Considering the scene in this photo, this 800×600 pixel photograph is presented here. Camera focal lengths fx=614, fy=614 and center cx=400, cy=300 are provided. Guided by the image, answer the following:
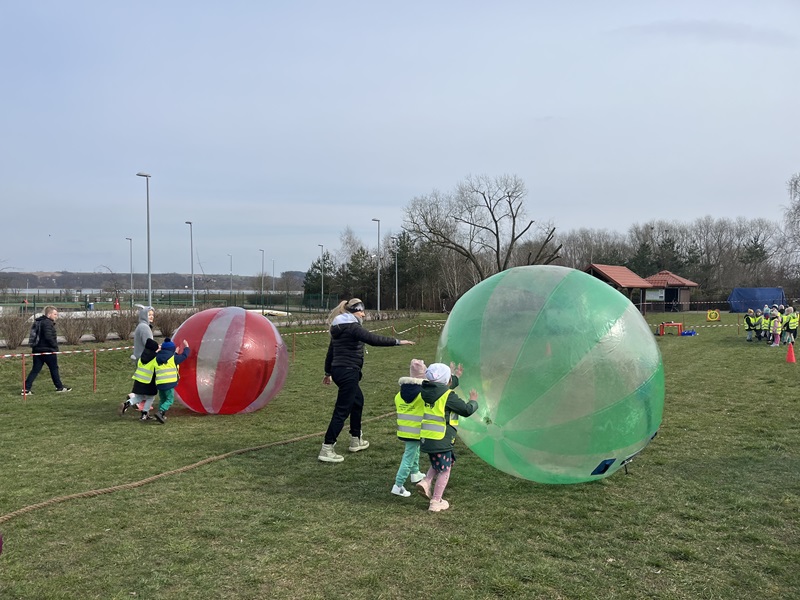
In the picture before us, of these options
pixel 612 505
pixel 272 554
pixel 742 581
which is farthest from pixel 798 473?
pixel 272 554

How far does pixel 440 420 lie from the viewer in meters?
5.77

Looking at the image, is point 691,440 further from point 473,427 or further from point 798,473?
point 473,427

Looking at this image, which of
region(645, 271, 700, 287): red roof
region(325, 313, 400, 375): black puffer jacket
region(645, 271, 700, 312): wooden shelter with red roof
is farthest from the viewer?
region(645, 271, 700, 287): red roof

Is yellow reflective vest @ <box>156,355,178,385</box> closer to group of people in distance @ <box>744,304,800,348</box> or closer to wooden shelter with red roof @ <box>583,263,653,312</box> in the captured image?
group of people in distance @ <box>744,304,800,348</box>

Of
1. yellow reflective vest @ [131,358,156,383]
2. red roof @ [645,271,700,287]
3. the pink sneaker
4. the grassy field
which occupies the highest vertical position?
red roof @ [645,271,700,287]

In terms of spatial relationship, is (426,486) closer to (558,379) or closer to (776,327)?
(558,379)

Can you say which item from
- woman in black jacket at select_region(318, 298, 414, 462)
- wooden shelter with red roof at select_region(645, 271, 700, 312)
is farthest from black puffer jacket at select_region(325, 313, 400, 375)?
wooden shelter with red roof at select_region(645, 271, 700, 312)

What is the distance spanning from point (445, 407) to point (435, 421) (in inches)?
6.9

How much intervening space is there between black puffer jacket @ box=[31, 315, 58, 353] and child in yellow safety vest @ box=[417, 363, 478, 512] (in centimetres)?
1005

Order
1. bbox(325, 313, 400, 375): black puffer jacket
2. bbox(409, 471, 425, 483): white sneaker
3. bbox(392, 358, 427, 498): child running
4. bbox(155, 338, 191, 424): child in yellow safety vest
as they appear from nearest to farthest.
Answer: bbox(392, 358, 427, 498): child running < bbox(409, 471, 425, 483): white sneaker < bbox(325, 313, 400, 375): black puffer jacket < bbox(155, 338, 191, 424): child in yellow safety vest

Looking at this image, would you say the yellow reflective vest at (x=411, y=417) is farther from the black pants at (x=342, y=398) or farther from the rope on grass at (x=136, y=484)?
the rope on grass at (x=136, y=484)

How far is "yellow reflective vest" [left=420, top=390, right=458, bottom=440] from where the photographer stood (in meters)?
5.74

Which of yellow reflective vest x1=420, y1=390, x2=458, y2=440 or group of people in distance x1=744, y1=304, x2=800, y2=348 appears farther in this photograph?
group of people in distance x1=744, y1=304, x2=800, y2=348

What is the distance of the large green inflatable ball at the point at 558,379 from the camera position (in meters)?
5.34
